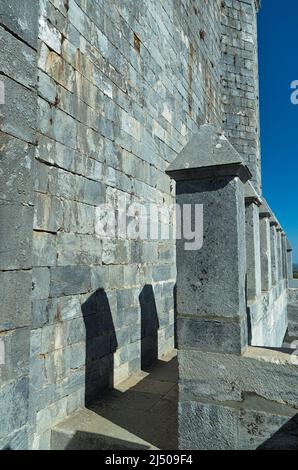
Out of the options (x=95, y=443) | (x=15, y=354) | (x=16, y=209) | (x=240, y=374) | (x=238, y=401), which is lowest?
(x=95, y=443)

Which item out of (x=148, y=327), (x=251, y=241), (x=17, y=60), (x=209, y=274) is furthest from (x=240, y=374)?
(x=148, y=327)

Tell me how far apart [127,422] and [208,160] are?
7.08 feet

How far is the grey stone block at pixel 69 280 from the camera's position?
314 cm

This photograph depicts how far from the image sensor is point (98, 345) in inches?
147

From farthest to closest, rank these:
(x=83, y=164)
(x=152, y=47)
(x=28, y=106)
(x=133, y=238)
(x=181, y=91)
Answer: (x=181, y=91) < (x=152, y=47) < (x=133, y=238) < (x=83, y=164) < (x=28, y=106)

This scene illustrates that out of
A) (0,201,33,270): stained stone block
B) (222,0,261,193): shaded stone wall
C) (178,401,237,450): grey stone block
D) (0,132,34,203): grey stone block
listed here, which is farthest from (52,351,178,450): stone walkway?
(222,0,261,193): shaded stone wall

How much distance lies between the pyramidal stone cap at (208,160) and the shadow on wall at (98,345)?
5.61ft

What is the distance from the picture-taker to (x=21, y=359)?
2.27 metres

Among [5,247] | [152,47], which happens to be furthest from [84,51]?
[5,247]

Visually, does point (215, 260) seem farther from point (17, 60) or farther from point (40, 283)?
point (17, 60)

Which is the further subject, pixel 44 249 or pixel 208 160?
pixel 44 249

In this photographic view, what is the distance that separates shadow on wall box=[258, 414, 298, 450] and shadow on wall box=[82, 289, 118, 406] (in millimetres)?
1817
